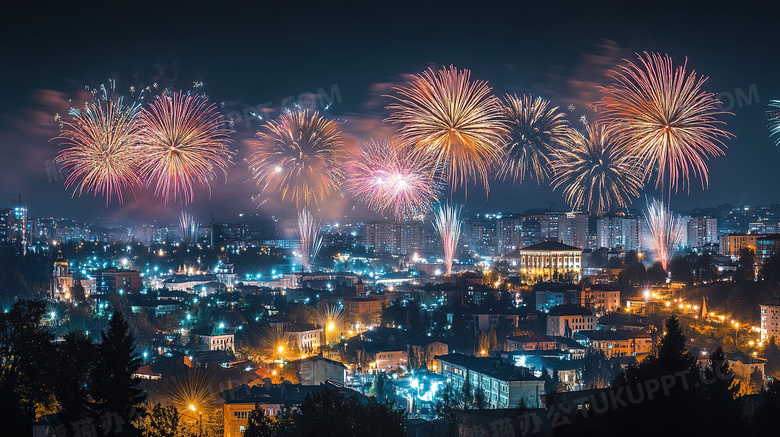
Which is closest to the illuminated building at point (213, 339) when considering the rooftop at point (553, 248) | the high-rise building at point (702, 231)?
the rooftop at point (553, 248)

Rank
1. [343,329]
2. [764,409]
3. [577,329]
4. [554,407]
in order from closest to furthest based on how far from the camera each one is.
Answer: [764,409] < [554,407] < [577,329] < [343,329]

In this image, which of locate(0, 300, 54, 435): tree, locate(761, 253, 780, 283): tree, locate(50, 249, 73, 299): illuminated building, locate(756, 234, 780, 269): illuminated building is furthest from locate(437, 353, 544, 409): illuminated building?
locate(50, 249, 73, 299): illuminated building

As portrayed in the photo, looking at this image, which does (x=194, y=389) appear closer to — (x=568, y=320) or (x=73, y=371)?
(x=73, y=371)

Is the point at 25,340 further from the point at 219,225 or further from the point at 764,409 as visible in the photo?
the point at 219,225

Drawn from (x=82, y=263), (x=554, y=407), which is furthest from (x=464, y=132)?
(x=82, y=263)

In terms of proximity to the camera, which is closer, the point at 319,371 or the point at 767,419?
the point at 767,419

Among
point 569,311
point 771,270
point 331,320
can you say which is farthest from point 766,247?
point 331,320
